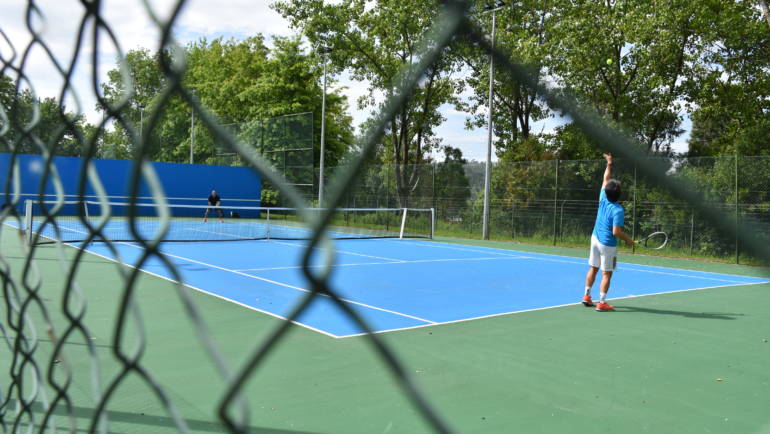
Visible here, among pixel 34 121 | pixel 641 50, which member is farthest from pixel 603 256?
pixel 641 50

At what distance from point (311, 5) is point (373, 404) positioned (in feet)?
78.9

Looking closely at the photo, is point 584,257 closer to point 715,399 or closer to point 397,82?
point 715,399

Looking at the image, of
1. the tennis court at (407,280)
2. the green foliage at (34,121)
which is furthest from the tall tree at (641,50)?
the green foliage at (34,121)

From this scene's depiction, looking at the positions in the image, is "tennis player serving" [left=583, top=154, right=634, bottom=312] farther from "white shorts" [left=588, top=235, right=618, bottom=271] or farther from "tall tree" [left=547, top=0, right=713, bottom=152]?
"tall tree" [left=547, top=0, right=713, bottom=152]

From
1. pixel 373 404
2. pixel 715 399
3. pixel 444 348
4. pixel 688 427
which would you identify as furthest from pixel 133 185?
pixel 444 348

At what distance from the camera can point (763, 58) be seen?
56.4 ft

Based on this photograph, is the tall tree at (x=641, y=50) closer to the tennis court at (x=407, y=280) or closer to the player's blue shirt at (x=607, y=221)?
the tennis court at (x=407, y=280)

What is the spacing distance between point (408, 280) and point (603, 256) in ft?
10.0

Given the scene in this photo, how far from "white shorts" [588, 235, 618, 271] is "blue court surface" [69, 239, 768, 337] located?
2.23 feet

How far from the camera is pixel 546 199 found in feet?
58.4

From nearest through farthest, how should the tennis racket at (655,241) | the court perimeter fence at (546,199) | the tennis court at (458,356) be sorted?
the tennis court at (458,356) < the court perimeter fence at (546,199) < the tennis racket at (655,241)

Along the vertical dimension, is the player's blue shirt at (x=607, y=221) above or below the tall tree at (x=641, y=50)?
below

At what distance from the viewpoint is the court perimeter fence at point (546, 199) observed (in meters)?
12.9

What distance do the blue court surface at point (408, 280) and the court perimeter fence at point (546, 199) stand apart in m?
1.29
